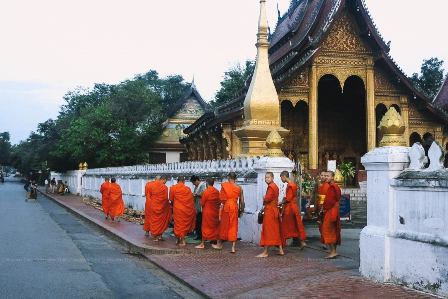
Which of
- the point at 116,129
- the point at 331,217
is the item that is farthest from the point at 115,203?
the point at 116,129

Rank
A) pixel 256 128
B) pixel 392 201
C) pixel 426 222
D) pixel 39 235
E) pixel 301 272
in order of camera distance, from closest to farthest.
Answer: pixel 426 222, pixel 392 201, pixel 301 272, pixel 256 128, pixel 39 235

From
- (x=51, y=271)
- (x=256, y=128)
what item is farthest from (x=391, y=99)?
(x=51, y=271)

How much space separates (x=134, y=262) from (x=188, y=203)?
7.34ft

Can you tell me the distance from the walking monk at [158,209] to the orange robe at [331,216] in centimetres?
429

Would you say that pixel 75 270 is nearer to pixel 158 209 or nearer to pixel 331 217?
pixel 331 217

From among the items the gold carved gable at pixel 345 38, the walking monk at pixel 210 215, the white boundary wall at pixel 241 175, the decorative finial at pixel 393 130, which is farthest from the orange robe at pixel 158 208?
the gold carved gable at pixel 345 38

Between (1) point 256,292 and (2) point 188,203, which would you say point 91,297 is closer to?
(1) point 256,292

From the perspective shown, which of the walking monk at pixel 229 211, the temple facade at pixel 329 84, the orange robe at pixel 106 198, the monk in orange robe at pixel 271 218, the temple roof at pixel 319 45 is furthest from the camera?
the temple facade at pixel 329 84

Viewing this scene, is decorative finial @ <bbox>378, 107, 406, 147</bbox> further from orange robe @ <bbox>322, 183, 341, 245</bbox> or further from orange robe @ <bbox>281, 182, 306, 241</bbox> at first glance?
orange robe @ <bbox>281, 182, 306, 241</bbox>

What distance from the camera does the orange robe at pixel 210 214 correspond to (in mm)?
11062

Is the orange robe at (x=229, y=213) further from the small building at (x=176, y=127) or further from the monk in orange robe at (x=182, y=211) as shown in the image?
the small building at (x=176, y=127)

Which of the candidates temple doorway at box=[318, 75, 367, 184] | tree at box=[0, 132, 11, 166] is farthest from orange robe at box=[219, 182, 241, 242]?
tree at box=[0, 132, 11, 166]

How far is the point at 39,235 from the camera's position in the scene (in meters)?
13.5

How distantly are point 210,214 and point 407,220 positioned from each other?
193 inches
